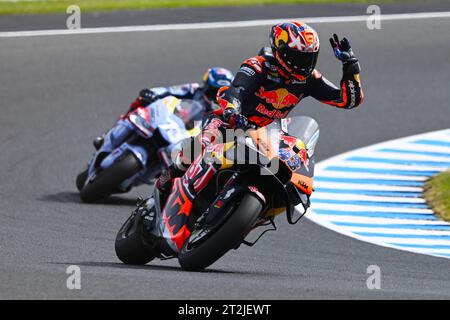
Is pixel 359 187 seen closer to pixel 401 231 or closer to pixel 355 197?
pixel 355 197

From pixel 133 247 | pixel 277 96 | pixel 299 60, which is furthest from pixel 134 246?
pixel 299 60

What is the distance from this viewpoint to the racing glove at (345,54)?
7355 mm

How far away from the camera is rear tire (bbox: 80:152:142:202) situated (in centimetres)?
1122

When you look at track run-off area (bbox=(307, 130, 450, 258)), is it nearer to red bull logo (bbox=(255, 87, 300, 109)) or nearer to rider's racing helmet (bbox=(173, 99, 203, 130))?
rider's racing helmet (bbox=(173, 99, 203, 130))

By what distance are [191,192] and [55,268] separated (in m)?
1.01

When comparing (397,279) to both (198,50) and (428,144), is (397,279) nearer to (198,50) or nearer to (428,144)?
(428,144)

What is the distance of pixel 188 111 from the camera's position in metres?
11.4

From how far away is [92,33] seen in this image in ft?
53.7

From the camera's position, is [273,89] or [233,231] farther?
[273,89]

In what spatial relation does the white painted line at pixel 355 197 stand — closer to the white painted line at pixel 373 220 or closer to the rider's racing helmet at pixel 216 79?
the white painted line at pixel 373 220

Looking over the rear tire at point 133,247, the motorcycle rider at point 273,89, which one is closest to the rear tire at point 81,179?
the rear tire at point 133,247

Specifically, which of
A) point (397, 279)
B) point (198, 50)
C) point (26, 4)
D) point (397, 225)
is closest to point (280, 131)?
point (397, 279)

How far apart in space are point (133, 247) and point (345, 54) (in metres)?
1.93

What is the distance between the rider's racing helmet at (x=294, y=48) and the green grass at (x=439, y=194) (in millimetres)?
3686
